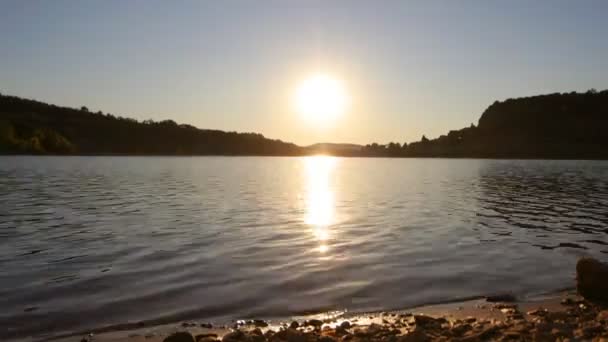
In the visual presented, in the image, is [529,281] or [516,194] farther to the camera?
[516,194]

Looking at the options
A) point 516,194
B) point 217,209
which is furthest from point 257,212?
point 516,194

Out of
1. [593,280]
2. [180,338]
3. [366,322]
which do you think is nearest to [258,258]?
[366,322]

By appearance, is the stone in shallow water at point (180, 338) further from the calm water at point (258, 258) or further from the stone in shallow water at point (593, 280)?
the stone in shallow water at point (593, 280)

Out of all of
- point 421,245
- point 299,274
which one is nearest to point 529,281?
point 421,245

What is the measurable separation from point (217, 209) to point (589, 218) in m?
24.1

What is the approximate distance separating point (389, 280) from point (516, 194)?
1536 inches

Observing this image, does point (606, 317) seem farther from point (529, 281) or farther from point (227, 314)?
point (227, 314)

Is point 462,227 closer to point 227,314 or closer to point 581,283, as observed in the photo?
point 581,283

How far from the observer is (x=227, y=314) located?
12375 mm

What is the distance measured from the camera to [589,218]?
3139cm

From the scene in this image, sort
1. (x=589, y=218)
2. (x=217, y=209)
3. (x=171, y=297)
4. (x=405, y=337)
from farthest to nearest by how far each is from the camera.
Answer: (x=217, y=209), (x=589, y=218), (x=171, y=297), (x=405, y=337)

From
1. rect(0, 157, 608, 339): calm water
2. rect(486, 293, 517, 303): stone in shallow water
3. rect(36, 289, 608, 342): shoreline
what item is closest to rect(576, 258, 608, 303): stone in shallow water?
rect(36, 289, 608, 342): shoreline

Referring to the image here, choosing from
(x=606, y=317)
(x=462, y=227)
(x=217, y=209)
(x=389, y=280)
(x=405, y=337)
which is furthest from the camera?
(x=217, y=209)

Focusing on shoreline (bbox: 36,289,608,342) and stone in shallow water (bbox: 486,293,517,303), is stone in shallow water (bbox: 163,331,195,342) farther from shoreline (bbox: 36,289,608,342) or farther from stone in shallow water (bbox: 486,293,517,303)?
stone in shallow water (bbox: 486,293,517,303)
